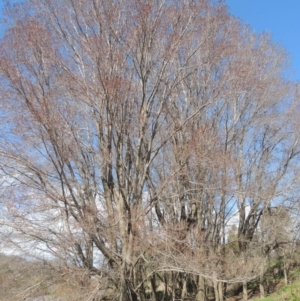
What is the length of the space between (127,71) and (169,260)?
536 centimetres

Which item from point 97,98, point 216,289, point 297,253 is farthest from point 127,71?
point 297,253

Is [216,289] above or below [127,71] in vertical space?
below

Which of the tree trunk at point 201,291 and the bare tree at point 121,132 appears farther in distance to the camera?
the tree trunk at point 201,291

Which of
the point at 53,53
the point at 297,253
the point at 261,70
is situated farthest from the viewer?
the point at 297,253

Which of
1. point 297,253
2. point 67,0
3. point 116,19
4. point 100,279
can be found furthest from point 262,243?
point 67,0

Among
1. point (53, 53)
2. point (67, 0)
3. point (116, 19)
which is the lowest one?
point (53, 53)

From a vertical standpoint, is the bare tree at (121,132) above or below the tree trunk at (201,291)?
above

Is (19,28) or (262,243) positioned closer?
(19,28)

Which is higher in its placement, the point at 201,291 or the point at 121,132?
the point at 121,132

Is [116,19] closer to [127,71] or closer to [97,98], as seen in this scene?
[127,71]

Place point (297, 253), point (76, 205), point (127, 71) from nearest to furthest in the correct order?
point (76, 205)
point (127, 71)
point (297, 253)

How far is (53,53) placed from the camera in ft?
32.7

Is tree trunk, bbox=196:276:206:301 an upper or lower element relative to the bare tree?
lower

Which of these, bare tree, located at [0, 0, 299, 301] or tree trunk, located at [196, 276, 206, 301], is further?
tree trunk, located at [196, 276, 206, 301]
